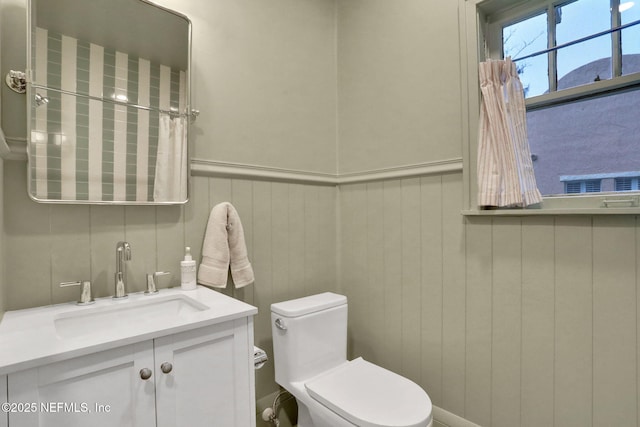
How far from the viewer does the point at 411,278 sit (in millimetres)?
1628

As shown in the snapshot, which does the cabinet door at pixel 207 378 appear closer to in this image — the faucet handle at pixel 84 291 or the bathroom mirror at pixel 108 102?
the faucet handle at pixel 84 291

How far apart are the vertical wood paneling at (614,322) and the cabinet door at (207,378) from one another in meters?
1.18

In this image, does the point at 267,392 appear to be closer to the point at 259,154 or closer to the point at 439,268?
the point at 439,268

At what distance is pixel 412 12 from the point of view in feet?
5.24

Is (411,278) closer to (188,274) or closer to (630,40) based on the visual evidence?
(188,274)

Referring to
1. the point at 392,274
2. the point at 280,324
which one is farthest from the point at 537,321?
the point at 280,324

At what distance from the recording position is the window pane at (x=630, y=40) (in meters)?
1.12

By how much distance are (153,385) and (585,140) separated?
5.41 feet

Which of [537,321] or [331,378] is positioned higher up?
[537,321]

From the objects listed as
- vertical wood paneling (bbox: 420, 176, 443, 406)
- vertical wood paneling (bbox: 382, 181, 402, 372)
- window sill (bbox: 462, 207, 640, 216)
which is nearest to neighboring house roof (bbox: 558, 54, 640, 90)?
window sill (bbox: 462, 207, 640, 216)

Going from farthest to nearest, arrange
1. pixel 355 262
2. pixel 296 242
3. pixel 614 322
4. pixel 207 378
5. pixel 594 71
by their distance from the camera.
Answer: pixel 355 262
pixel 296 242
pixel 594 71
pixel 614 322
pixel 207 378

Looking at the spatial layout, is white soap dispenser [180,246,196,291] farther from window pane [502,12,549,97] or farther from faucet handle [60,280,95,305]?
window pane [502,12,549,97]

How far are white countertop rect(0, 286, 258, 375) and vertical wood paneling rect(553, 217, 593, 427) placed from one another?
43.7 inches

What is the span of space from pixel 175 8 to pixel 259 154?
685mm
